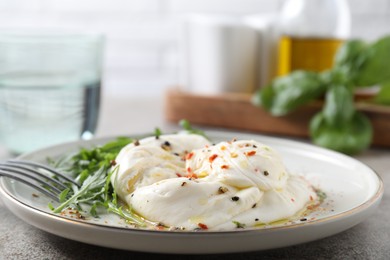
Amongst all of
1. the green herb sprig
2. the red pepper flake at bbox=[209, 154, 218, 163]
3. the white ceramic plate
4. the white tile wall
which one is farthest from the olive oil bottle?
the red pepper flake at bbox=[209, 154, 218, 163]

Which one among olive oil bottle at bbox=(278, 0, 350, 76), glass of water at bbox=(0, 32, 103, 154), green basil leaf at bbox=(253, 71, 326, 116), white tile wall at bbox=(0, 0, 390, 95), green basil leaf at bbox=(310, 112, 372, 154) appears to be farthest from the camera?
white tile wall at bbox=(0, 0, 390, 95)

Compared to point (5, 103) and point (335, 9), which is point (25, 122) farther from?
point (335, 9)

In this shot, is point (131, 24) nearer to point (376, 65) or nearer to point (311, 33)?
point (311, 33)

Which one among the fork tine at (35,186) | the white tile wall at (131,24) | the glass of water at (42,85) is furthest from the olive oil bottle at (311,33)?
the fork tine at (35,186)

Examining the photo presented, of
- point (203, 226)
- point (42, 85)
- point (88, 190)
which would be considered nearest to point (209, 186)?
point (203, 226)

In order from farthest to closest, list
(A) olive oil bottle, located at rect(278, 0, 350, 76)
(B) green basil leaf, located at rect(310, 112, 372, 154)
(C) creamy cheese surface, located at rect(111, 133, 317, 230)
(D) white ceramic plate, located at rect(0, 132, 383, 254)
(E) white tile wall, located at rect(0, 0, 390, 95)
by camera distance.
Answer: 1. (E) white tile wall, located at rect(0, 0, 390, 95)
2. (A) olive oil bottle, located at rect(278, 0, 350, 76)
3. (B) green basil leaf, located at rect(310, 112, 372, 154)
4. (C) creamy cheese surface, located at rect(111, 133, 317, 230)
5. (D) white ceramic plate, located at rect(0, 132, 383, 254)

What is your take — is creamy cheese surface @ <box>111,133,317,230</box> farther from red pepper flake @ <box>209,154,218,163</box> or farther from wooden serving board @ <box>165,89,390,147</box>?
wooden serving board @ <box>165,89,390,147</box>

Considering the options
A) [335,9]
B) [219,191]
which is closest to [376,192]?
[219,191]
